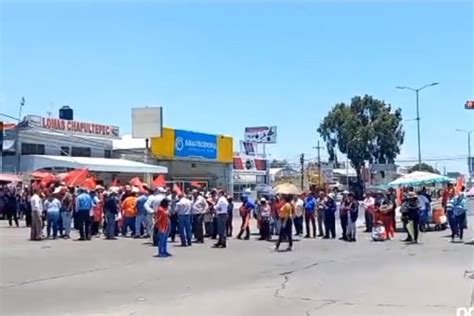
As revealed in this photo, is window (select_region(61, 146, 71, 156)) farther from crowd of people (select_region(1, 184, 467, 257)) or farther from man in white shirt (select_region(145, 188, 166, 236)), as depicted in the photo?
man in white shirt (select_region(145, 188, 166, 236))

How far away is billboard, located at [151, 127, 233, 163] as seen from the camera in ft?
168

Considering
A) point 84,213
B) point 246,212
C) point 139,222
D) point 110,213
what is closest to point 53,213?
point 84,213

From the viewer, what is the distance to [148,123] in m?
49.7

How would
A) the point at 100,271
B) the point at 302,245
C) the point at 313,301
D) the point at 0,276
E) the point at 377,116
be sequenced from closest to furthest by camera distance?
the point at 313,301 < the point at 0,276 < the point at 100,271 < the point at 302,245 < the point at 377,116

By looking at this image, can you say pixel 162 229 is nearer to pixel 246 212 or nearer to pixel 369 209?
pixel 246 212

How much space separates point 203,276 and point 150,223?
9.07 metres

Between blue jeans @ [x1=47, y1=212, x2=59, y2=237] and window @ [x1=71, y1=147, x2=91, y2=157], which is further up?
window @ [x1=71, y1=147, x2=91, y2=157]

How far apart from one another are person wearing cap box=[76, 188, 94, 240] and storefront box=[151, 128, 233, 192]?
2630 centimetres

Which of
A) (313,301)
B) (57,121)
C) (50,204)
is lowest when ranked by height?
(313,301)

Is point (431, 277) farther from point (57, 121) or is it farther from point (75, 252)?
point (57, 121)

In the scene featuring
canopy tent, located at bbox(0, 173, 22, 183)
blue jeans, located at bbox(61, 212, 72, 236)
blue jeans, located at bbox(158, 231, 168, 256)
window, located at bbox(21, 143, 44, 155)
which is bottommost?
blue jeans, located at bbox(158, 231, 168, 256)

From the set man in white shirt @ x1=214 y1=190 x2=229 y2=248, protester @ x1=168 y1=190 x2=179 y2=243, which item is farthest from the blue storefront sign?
man in white shirt @ x1=214 y1=190 x2=229 y2=248

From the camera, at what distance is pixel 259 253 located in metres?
18.8

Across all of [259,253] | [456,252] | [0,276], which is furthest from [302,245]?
[0,276]
